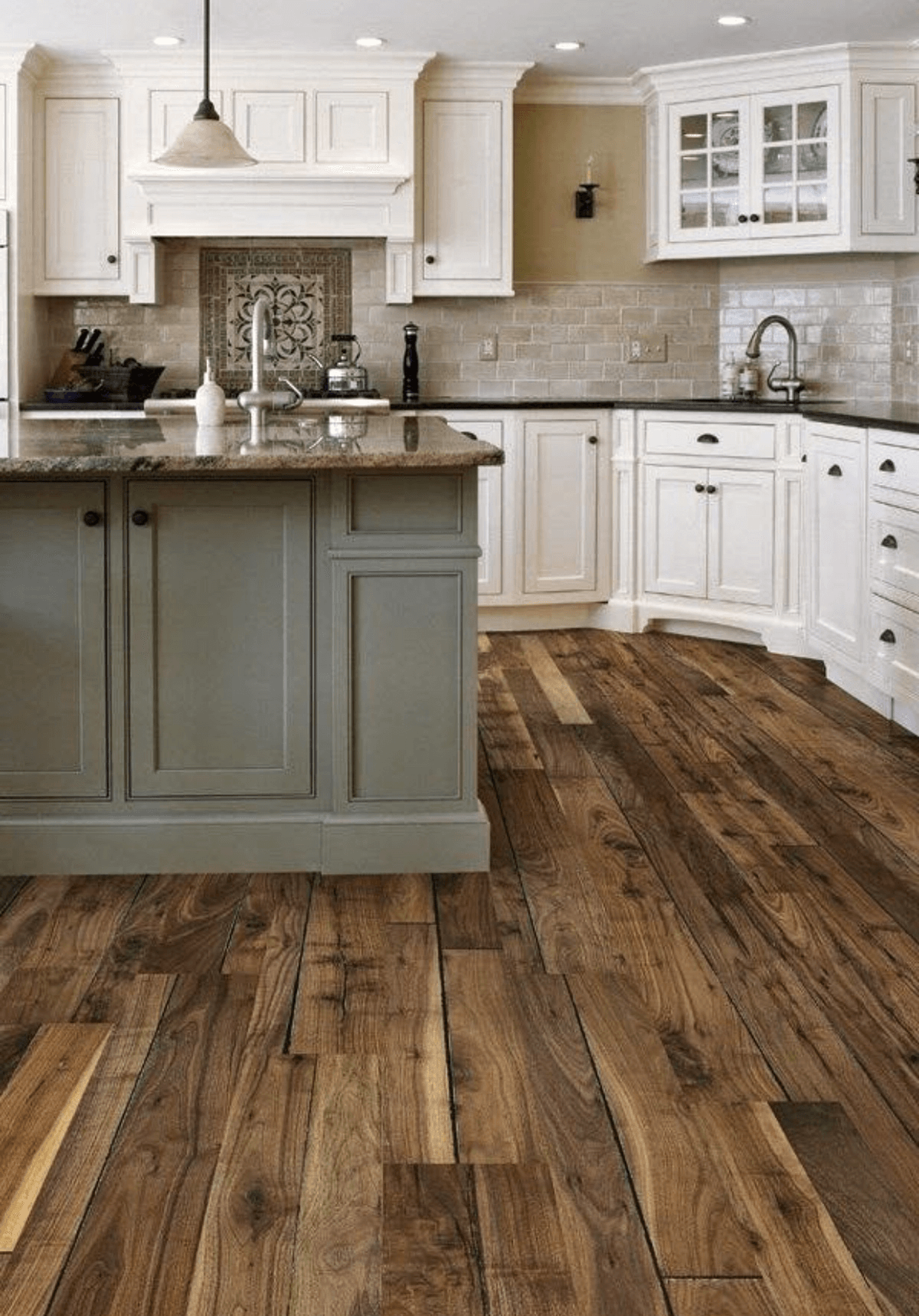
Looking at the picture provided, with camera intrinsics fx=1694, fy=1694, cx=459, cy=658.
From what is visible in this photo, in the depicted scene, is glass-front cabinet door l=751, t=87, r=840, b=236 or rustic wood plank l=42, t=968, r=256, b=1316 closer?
rustic wood plank l=42, t=968, r=256, b=1316

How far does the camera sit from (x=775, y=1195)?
6.95 ft

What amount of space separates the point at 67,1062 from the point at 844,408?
4.48m

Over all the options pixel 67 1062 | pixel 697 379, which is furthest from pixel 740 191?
pixel 67 1062

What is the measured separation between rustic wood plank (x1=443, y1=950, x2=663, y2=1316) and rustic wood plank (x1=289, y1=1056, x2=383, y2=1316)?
13 centimetres

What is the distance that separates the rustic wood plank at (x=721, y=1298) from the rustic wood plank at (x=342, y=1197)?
0.33 metres

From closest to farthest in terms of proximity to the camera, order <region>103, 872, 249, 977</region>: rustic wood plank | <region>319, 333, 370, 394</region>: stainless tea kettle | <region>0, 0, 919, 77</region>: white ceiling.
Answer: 1. <region>103, 872, 249, 977</region>: rustic wood plank
2. <region>0, 0, 919, 77</region>: white ceiling
3. <region>319, 333, 370, 394</region>: stainless tea kettle

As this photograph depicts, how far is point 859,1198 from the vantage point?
6.93 feet

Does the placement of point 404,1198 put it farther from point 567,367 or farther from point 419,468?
point 567,367

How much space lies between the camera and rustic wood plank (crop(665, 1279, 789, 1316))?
185cm

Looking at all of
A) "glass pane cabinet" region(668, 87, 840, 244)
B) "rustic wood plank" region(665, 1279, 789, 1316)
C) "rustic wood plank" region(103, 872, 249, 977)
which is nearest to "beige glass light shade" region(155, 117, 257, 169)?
"rustic wood plank" region(103, 872, 249, 977)

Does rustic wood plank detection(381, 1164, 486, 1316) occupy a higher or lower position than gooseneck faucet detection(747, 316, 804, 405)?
lower

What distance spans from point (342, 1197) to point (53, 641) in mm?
1750

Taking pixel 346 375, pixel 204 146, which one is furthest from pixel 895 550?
pixel 346 375

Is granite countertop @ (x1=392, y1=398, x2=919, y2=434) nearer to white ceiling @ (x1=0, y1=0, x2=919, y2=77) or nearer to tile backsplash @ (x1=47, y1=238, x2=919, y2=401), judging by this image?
tile backsplash @ (x1=47, y1=238, x2=919, y2=401)
